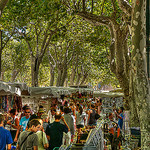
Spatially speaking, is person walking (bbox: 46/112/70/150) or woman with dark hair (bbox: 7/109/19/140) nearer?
person walking (bbox: 46/112/70/150)

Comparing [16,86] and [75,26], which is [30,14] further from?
[75,26]

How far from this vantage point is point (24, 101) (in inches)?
577

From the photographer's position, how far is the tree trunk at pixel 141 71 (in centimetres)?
478

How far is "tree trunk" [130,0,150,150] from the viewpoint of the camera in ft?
15.7

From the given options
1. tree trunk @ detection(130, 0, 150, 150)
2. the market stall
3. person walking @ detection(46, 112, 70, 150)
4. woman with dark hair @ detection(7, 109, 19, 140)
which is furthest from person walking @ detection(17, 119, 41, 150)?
the market stall

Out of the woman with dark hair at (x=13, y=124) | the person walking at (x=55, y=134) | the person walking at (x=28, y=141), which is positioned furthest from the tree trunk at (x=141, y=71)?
the woman with dark hair at (x=13, y=124)

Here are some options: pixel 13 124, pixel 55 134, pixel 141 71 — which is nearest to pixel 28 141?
pixel 55 134

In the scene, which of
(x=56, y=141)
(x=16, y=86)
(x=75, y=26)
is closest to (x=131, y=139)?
(x=56, y=141)

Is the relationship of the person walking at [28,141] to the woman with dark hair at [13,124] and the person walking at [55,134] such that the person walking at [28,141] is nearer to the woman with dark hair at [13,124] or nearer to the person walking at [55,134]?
the person walking at [55,134]

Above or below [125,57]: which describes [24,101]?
below

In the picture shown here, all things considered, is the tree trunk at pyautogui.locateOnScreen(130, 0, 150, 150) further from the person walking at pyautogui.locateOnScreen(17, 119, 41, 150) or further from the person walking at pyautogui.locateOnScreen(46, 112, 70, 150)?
the person walking at pyautogui.locateOnScreen(17, 119, 41, 150)

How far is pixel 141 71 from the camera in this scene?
5.02 meters

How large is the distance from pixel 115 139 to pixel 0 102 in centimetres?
663

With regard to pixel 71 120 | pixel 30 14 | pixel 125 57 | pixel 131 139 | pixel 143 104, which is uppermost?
pixel 30 14
